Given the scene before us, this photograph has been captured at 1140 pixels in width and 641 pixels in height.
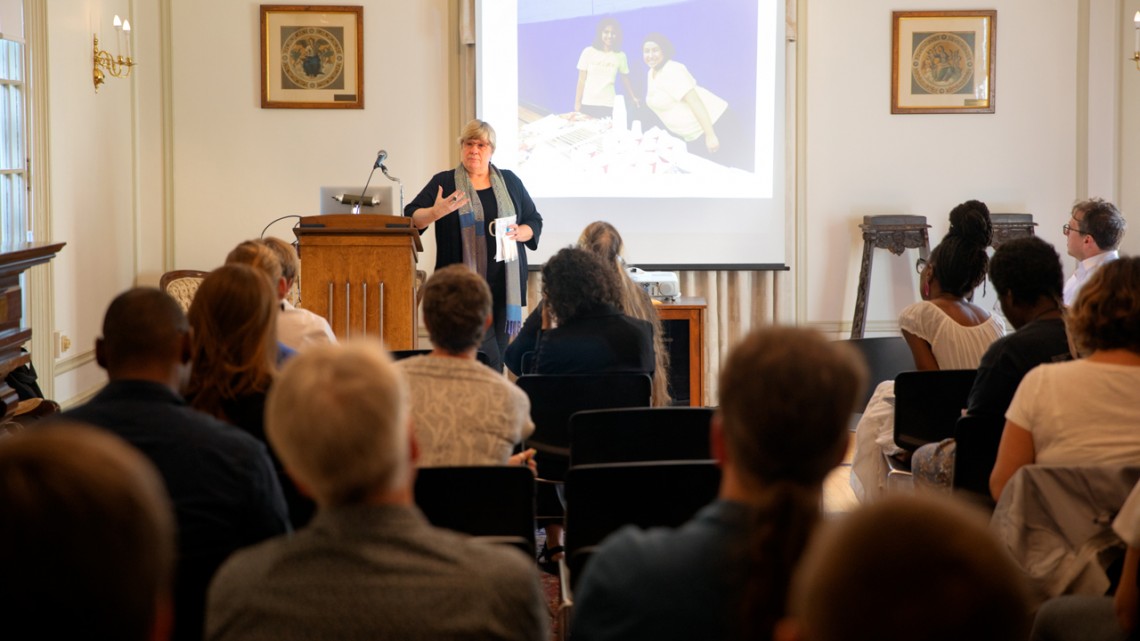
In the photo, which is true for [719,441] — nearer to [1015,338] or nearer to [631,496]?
[631,496]

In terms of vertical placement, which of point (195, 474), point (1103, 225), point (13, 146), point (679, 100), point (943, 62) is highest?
point (943, 62)

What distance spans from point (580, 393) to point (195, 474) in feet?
6.91

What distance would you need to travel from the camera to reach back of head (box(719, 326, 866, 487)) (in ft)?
4.71

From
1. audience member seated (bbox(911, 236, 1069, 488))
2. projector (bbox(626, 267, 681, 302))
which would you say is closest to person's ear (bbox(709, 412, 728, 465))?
audience member seated (bbox(911, 236, 1069, 488))

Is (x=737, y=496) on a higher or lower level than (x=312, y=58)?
lower

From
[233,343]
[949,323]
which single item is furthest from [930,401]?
[233,343]

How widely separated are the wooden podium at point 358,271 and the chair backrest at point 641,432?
2.30m

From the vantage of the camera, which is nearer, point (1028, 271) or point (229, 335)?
point (229, 335)

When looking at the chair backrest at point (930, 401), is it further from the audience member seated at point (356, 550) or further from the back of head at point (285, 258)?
the audience member seated at point (356, 550)

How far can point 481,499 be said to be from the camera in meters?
2.60

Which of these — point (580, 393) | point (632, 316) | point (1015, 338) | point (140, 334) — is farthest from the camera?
point (632, 316)

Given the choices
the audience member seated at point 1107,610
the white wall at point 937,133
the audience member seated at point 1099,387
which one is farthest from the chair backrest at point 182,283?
the audience member seated at point 1107,610

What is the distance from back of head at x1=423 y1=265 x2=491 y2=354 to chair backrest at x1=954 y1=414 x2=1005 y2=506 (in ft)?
4.28

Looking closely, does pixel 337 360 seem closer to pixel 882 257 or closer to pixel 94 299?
pixel 94 299
